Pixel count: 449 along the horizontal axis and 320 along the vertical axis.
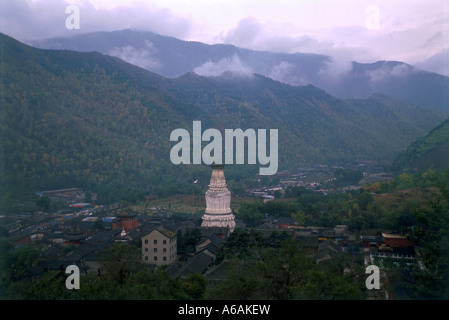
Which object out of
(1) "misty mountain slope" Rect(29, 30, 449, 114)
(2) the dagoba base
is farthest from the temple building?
(1) "misty mountain slope" Rect(29, 30, 449, 114)

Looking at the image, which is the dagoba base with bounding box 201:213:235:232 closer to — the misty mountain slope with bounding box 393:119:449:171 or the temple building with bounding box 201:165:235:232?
the temple building with bounding box 201:165:235:232

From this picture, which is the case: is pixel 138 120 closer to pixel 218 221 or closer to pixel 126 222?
pixel 126 222

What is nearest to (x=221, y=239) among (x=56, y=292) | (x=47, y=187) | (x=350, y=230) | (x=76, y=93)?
(x=350, y=230)

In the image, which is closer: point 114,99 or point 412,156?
point 412,156

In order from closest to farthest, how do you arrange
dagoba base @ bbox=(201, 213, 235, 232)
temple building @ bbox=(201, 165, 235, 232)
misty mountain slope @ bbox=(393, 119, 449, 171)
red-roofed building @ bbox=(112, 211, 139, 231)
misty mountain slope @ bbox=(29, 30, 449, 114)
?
dagoba base @ bbox=(201, 213, 235, 232)
temple building @ bbox=(201, 165, 235, 232)
red-roofed building @ bbox=(112, 211, 139, 231)
misty mountain slope @ bbox=(393, 119, 449, 171)
misty mountain slope @ bbox=(29, 30, 449, 114)

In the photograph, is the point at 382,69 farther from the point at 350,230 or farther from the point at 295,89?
the point at 350,230

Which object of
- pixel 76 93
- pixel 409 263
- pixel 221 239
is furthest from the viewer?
pixel 76 93

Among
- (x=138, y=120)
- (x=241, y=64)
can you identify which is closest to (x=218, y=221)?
(x=138, y=120)
